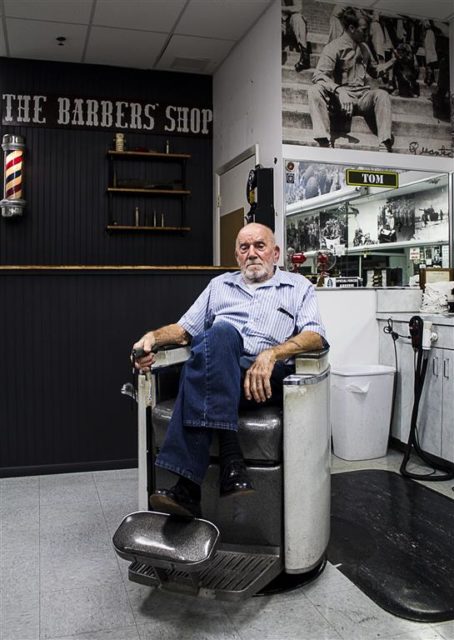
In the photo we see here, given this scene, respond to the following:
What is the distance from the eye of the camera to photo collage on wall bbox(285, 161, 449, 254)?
13.8 feet

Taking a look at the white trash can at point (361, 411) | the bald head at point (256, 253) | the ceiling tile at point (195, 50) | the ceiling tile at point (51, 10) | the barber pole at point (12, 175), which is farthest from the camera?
the barber pole at point (12, 175)

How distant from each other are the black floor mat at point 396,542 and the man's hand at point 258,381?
0.78m

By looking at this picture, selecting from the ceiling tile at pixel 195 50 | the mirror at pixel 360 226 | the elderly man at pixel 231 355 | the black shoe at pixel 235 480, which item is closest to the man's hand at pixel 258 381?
the elderly man at pixel 231 355

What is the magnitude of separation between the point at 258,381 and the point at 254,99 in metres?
3.40

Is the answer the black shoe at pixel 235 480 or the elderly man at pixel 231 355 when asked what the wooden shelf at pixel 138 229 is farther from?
the black shoe at pixel 235 480

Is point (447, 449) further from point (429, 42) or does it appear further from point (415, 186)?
point (429, 42)

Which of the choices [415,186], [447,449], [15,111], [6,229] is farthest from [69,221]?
[447,449]

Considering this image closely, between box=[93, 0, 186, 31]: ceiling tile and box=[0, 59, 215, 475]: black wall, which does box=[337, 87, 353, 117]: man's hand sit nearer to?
box=[93, 0, 186, 31]: ceiling tile

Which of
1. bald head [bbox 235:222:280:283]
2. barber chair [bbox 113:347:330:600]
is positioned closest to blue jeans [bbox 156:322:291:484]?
Result: barber chair [bbox 113:347:330:600]

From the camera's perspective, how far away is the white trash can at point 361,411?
364cm

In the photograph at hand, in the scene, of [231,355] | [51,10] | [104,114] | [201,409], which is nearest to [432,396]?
[231,355]

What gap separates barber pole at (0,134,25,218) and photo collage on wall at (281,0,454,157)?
8.51 ft

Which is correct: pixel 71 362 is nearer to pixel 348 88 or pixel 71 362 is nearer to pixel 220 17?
pixel 348 88

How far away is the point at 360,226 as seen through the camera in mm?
4289
